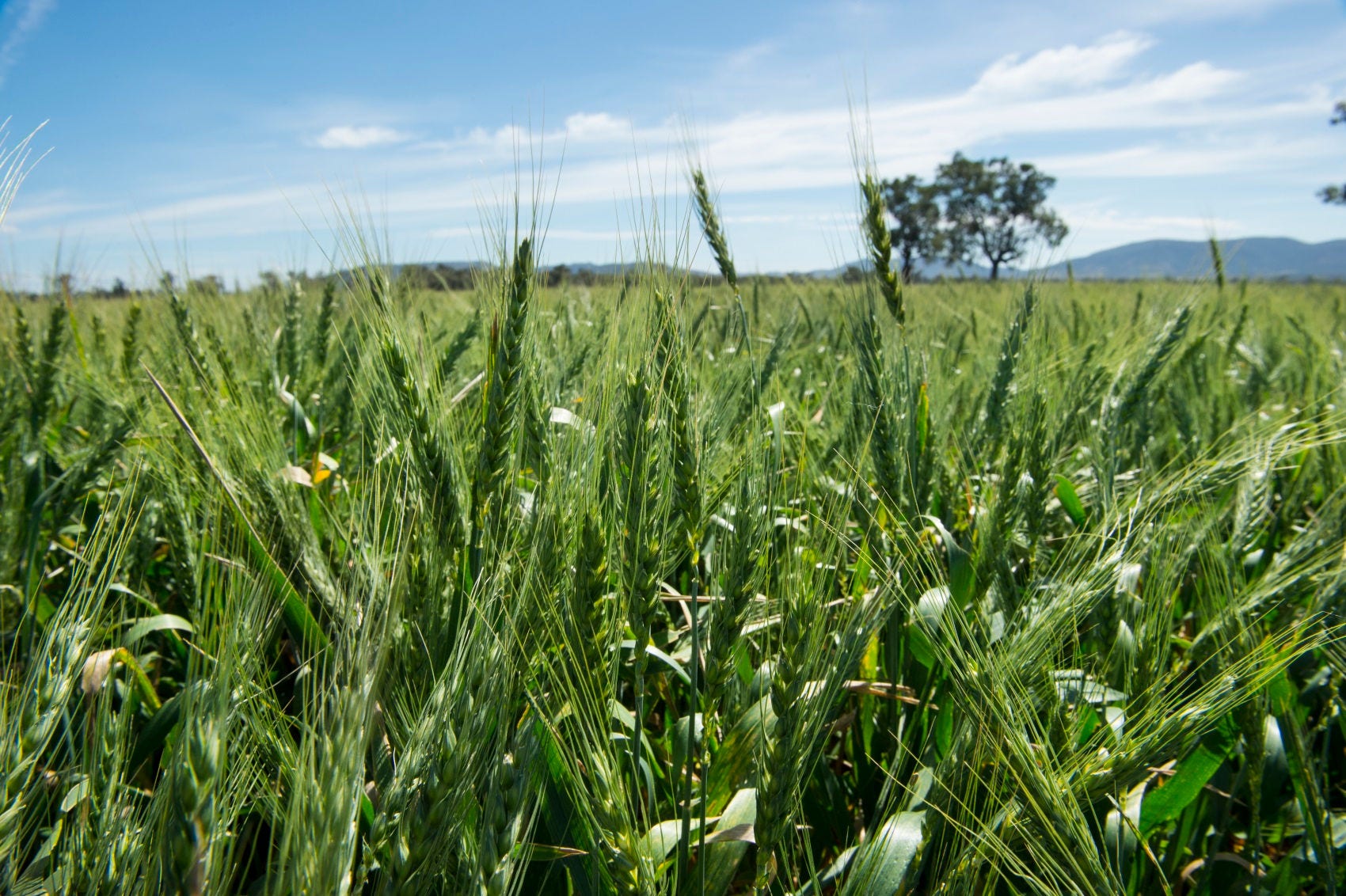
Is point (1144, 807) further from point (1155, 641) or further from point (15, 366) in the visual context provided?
point (15, 366)

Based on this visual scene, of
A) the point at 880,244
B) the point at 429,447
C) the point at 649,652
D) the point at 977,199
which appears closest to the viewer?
the point at 429,447

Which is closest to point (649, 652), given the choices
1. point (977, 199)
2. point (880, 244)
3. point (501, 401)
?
point (501, 401)

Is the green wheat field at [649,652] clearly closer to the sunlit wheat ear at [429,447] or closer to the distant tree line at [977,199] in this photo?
the sunlit wheat ear at [429,447]

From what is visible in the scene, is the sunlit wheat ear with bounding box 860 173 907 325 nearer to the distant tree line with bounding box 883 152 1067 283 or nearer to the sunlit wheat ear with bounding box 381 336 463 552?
the sunlit wheat ear with bounding box 381 336 463 552

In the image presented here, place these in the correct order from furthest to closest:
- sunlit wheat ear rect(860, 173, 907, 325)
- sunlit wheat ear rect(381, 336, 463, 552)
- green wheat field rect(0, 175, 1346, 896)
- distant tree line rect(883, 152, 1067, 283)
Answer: distant tree line rect(883, 152, 1067, 283) → sunlit wheat ear rect(860, 173, 907, 325) → sunlit wheat ear rect(381, 336, 463, 552) → green wheat field rect(0, 175, 1346, 896)

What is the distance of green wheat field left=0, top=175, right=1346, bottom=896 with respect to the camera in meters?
0.79

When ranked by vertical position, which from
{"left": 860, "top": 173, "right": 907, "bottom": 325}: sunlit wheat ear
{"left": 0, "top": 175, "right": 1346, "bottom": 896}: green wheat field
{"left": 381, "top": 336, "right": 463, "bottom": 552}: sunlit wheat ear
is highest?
{"left": 860, "top": 173, "right": 907, "bottom": 325}: sunlit wheat ear

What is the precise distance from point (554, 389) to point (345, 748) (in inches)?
45.3

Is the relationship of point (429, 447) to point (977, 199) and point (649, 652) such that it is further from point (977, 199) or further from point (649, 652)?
point (977, 199)

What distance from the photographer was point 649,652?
1.35 m

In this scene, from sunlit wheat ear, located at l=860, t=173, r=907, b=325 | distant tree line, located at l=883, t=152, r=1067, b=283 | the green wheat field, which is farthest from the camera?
distant tree line, located at l=883, t=152, r=1067, b=283

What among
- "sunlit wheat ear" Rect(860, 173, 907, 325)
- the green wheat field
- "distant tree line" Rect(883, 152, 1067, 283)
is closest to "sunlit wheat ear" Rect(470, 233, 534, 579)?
the green wheat field

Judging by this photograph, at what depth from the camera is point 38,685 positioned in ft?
2.90

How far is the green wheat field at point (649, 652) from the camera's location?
0.79 meters
